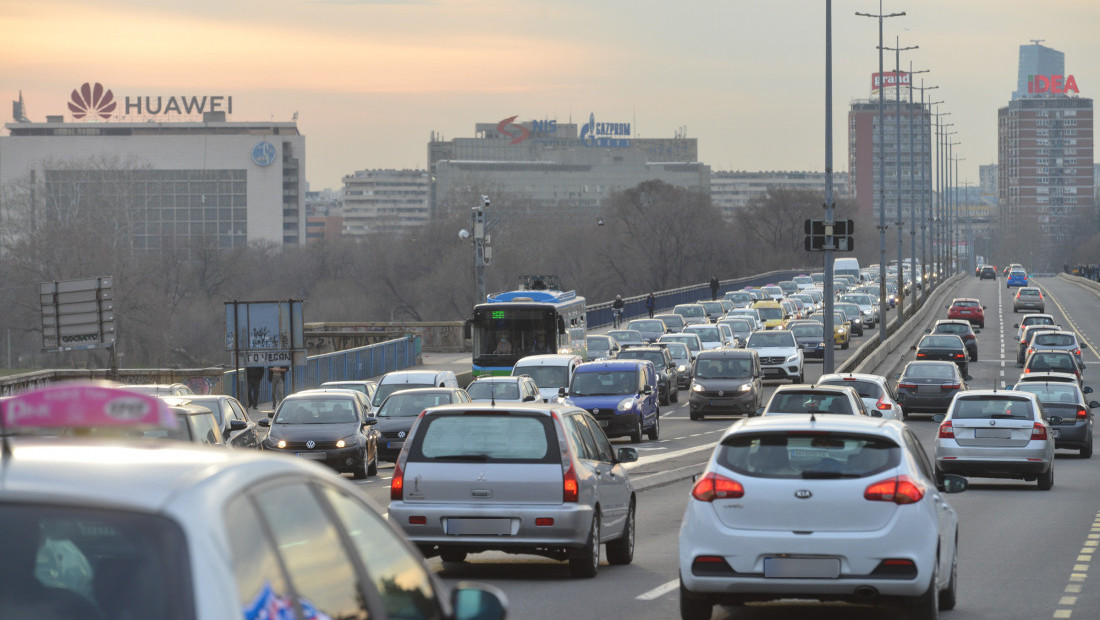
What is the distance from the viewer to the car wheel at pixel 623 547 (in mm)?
14656

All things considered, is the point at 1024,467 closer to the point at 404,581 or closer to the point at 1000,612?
the point at 1000,612

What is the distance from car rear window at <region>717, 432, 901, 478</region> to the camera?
35.0ft

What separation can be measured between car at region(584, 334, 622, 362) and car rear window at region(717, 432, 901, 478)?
138 feet

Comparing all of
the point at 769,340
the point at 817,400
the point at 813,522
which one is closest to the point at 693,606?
the point at 813,522

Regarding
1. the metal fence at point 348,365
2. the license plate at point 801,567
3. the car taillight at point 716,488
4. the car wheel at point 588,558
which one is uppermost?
the car taillight at point 716,488

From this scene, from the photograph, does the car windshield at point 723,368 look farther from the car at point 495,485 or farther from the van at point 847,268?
the van at point 847,268

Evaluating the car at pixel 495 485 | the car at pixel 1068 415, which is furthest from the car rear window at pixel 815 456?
the car at pixel 1068 415

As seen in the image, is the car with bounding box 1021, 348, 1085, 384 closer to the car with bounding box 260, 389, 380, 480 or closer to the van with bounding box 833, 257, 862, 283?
the car with bounding box 260, 389, 380, 480

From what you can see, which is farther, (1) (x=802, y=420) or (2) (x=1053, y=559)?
(2) (x=1053, y=559)

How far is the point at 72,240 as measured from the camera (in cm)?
10562

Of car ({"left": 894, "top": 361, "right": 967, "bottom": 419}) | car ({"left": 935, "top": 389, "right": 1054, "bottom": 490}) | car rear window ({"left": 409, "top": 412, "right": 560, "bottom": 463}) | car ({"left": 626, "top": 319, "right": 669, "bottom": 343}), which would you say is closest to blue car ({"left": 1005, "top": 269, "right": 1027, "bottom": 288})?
car ({"left": 626, "top": 319, "right": 669, "bottom": 343})

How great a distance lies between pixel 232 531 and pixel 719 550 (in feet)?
24.5

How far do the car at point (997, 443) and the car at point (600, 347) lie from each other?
93.0ft

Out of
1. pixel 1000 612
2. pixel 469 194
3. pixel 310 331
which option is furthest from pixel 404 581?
pixel 469 194
